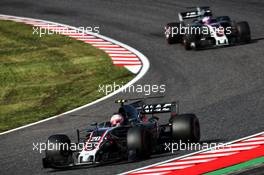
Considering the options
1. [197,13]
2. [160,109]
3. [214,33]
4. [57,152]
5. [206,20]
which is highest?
[197,13]

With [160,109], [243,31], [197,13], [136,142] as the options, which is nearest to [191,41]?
[197,13]

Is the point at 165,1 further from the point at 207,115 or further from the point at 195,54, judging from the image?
the point at 207,115

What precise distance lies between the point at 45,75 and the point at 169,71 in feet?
14.3

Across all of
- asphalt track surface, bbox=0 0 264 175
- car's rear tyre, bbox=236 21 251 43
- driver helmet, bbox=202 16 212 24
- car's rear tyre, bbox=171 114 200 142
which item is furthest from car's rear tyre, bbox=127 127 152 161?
driver helmet, bbox=202 16 212 24

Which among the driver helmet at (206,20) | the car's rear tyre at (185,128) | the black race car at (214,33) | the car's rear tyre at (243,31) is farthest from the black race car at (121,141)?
the driver helmet at (206,20)

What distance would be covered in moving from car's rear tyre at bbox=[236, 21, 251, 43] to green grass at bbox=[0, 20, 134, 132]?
4.70m

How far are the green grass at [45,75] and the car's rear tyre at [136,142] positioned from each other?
6.37 m

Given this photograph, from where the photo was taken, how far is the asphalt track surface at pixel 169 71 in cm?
1781

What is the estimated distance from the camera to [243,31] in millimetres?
27797

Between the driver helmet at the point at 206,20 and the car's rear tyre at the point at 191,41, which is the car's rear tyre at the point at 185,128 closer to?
the car's rear tyre at the point at 191,41

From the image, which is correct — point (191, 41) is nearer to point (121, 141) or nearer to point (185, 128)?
point (185, 128)

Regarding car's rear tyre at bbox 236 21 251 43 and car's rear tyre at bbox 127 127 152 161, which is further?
car's rear tyre at bbox 236 21 251 43

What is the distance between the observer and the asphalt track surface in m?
17.8

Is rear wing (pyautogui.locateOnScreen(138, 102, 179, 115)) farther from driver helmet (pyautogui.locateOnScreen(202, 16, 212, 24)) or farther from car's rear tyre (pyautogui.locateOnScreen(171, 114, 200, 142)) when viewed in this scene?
Result: driver helmet (pyautogui.locateOnScreen(202, 16, 212, 24))
